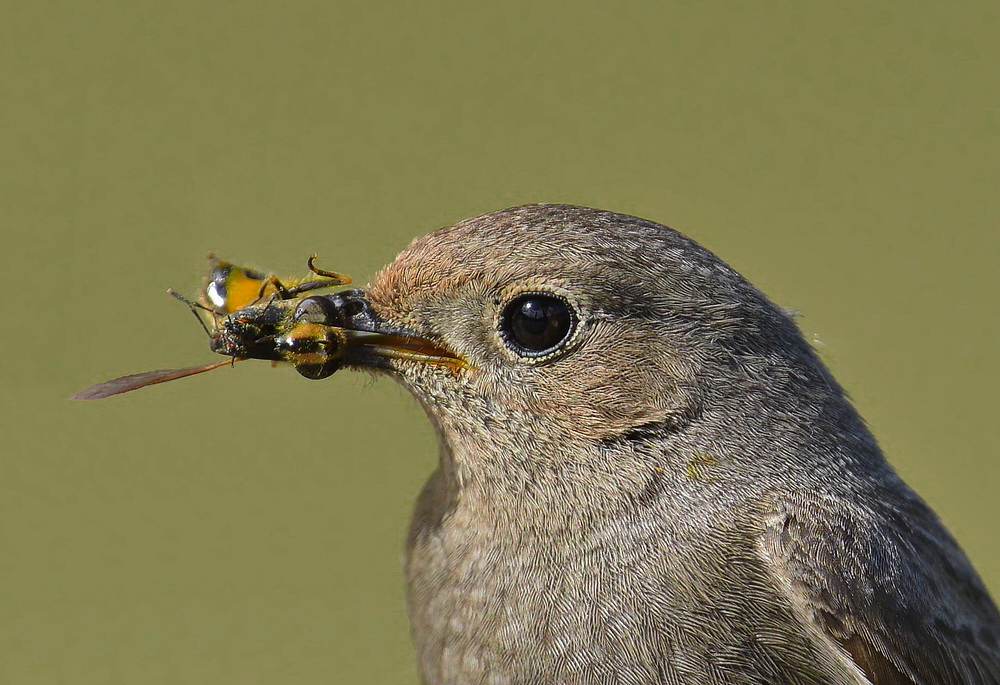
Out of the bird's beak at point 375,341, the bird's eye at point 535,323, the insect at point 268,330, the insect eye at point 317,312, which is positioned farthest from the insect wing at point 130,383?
the bird's eye at point 535,323

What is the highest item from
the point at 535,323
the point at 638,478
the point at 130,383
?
the point at 130,383

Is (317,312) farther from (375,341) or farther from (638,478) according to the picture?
(638,478)

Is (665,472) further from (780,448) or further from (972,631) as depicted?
(972,631)

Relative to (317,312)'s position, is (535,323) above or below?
below

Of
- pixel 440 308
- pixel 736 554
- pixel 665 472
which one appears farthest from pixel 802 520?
pixel 440 308

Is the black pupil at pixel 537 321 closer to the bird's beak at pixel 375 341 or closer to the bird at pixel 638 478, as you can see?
the bird at pixel 638 478

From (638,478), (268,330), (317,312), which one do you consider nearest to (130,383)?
(268,330)

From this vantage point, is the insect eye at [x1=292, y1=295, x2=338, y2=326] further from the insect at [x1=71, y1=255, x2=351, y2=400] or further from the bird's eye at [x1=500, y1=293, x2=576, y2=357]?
the bird's eye at [x1=500, y1=293, x2=576, y2=357]
